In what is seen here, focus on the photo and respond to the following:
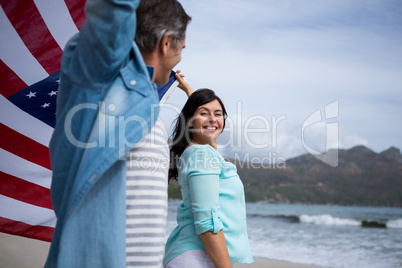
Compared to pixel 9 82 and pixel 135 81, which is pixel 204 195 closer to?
pixel 135 81

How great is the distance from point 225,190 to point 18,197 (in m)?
1.44

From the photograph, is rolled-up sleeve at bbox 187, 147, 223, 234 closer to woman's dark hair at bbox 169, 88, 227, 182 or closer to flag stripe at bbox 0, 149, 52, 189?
woman's dark hair at bbox 169, 88, 227, 182

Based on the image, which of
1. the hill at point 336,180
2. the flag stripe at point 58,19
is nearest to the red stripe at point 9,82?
the flag stripe at point 58,19

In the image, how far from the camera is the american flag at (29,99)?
2.20 meters

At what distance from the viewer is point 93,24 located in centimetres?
97

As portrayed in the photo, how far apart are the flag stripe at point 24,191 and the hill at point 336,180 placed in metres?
42.3

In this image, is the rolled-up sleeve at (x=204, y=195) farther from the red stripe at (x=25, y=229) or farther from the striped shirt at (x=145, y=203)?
the red stripe at (x=25, y=229)

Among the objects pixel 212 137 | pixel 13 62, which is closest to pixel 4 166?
pixel 13 62

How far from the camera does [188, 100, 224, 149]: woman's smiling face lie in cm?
211

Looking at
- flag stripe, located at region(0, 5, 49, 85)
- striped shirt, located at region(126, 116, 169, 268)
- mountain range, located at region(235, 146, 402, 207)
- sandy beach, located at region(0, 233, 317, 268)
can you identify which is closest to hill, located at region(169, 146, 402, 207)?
mountain range, located at region(235, 146, 402, 207)

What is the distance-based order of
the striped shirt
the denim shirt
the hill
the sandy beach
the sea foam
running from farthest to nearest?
the hill < the sea foam < the sandy beach < the striped shirt < the denim shirt

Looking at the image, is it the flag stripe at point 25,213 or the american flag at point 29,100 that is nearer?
the american flag at point 29,100

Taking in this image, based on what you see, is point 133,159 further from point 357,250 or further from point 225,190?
point 357,250

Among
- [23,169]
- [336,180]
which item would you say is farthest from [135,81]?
[336,180]
